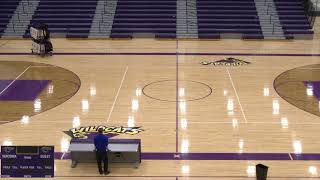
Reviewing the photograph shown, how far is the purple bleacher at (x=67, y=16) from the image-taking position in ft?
98.2

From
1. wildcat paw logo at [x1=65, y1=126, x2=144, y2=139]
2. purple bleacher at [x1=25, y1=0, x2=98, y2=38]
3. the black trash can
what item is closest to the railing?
purple bleacher at [x1=25, y1=0, x2=98, y2=38]

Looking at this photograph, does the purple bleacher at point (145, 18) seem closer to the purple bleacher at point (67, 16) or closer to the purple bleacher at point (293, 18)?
the purple bleacher at point (67, 16)

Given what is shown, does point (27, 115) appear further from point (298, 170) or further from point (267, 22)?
point (267, 22)

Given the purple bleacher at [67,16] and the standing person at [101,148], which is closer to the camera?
the standing person at [101,148]

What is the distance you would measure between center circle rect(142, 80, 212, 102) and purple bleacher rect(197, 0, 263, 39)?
10278 millimetres

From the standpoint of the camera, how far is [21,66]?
22.4 m

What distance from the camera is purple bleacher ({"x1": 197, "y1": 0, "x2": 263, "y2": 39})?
1161 inches

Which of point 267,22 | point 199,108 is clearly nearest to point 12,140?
point 199,108

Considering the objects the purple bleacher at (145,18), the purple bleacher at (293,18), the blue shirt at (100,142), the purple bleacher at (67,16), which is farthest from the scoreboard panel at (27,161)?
the purple bleacher at (293,18)

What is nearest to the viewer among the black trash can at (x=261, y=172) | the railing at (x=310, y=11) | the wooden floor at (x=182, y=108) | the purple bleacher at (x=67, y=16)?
the black trash can at (x=261, y=172)

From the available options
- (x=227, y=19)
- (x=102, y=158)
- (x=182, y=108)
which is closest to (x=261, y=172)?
(x=102, y=158)

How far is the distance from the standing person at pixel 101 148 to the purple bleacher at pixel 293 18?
2030 cm

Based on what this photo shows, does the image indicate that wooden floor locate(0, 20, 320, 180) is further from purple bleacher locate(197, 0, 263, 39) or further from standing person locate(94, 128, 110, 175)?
purple bleacher locate(197, 0, 263, 39)

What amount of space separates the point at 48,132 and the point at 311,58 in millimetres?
14739
